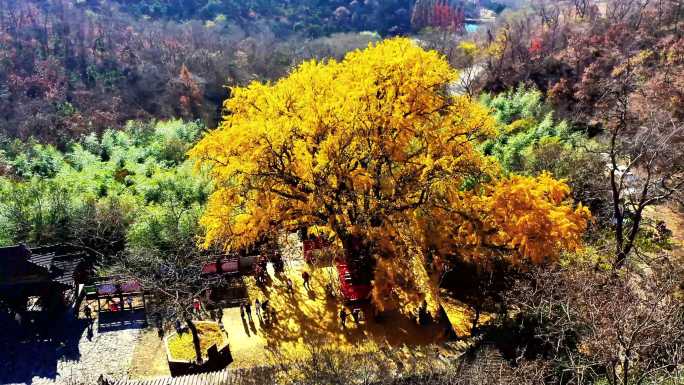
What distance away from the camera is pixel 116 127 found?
45.1 metres

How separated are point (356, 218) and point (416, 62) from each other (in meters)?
6.30

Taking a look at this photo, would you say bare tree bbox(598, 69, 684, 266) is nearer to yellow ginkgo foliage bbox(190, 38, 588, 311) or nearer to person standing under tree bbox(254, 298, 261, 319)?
yellow ginkgo foliage bbox(190, 38, 588, 311)

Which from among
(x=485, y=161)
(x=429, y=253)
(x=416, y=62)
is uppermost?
(x=416, y=62)

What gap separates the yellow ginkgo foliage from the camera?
61.4 feet

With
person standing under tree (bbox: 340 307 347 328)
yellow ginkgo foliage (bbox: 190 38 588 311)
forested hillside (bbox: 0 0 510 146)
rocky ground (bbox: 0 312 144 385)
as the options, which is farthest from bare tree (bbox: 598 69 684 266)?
forested hillside (bbox: 0 0 510 146)

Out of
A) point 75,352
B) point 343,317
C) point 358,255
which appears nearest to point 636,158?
point 358,255

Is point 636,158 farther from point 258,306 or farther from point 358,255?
point 258,306

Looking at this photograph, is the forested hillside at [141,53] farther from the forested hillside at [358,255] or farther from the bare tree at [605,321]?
the bare tree at [605,321]

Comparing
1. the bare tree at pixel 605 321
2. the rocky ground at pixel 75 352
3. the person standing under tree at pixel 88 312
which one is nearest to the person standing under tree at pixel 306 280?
the rocky ground at pixel 75 352

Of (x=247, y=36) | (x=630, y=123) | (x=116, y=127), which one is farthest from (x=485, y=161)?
(x=247, y=36)

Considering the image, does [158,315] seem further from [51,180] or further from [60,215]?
[51,180]

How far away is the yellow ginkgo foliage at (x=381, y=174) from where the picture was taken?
18.7m

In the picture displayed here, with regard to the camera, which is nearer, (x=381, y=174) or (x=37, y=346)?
(x=37, y=346)

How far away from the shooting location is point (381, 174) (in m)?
19.8
